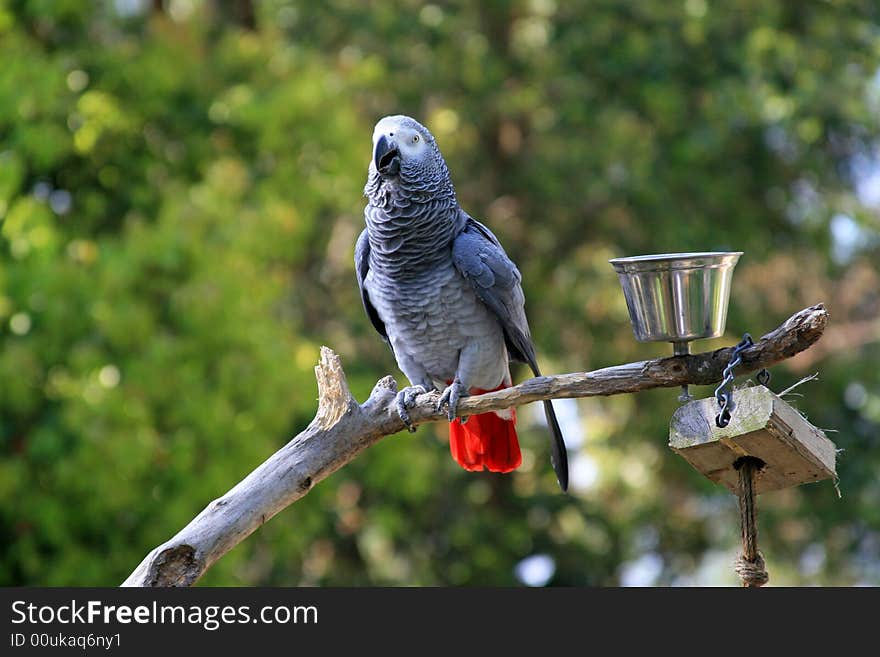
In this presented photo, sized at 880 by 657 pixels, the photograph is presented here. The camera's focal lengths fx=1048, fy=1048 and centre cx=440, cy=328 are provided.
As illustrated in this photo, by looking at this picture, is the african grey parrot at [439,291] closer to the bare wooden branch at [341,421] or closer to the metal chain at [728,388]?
the bare wooden branch at [341,421]

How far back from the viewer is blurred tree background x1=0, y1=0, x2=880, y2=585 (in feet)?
13.4

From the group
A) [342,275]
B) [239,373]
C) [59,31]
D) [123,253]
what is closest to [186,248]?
[123,253]

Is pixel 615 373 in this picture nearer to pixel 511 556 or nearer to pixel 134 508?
pixel 134 508

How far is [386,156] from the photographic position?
2146 mm

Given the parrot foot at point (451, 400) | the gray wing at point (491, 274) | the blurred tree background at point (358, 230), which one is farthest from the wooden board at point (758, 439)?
the blurred tree background at point (358, 230)

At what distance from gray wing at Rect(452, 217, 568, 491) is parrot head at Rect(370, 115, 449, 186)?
0.20 m

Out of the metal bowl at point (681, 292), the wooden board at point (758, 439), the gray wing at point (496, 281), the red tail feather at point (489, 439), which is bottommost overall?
the wooden board at point (758, 439)

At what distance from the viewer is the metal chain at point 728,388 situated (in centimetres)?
163

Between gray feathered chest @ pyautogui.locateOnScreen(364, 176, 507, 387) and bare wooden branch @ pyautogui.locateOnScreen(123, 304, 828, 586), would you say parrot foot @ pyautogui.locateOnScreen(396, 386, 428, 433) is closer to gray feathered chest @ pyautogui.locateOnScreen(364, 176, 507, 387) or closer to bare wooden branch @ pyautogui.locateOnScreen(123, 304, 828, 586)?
bare wooden branch @ pyautogui.locateOnScreen(123, 304, 828, 586)

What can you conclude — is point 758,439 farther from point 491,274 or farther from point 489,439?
point 489,439

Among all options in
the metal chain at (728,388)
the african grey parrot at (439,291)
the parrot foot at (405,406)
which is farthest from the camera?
the african grey parrot at (439,291)

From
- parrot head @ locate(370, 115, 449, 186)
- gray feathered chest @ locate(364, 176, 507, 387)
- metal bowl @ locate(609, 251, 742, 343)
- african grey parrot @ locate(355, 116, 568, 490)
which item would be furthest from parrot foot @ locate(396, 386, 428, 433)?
metal bowl @ locate(609, 251, 742, 343)

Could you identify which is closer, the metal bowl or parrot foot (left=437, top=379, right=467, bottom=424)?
the metal bowl

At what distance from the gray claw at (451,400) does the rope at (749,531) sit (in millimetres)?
563
